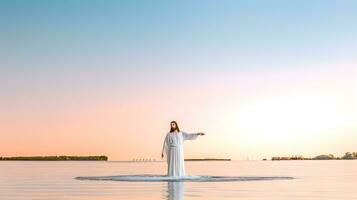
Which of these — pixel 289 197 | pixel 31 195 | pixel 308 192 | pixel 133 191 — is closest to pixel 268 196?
pixel 289 197

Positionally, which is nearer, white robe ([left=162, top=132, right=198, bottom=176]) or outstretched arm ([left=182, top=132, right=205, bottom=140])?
outstretched arm ([left=182, top=132, right=205, bottom=140])

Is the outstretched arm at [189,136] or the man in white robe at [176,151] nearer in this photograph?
the outstretched arm at [189,136]

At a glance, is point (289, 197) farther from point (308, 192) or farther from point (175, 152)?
point (175, 152)

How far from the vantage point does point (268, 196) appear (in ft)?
74.5

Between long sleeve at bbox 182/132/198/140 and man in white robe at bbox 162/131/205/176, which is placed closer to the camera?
long sleeve at bbox 182/132/198/140

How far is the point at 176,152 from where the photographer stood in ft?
128

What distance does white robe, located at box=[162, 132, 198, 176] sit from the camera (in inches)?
1531

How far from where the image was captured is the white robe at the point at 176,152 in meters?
38.9

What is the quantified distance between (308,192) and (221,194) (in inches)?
114

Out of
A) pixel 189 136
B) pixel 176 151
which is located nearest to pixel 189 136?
pixel 189 136

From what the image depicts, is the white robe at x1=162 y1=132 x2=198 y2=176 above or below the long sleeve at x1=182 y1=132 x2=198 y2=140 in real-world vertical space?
below

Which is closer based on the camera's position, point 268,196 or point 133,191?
point 268,196

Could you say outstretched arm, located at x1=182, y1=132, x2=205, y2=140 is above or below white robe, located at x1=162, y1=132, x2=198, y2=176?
above

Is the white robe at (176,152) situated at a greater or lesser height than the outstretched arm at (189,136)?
lesser
